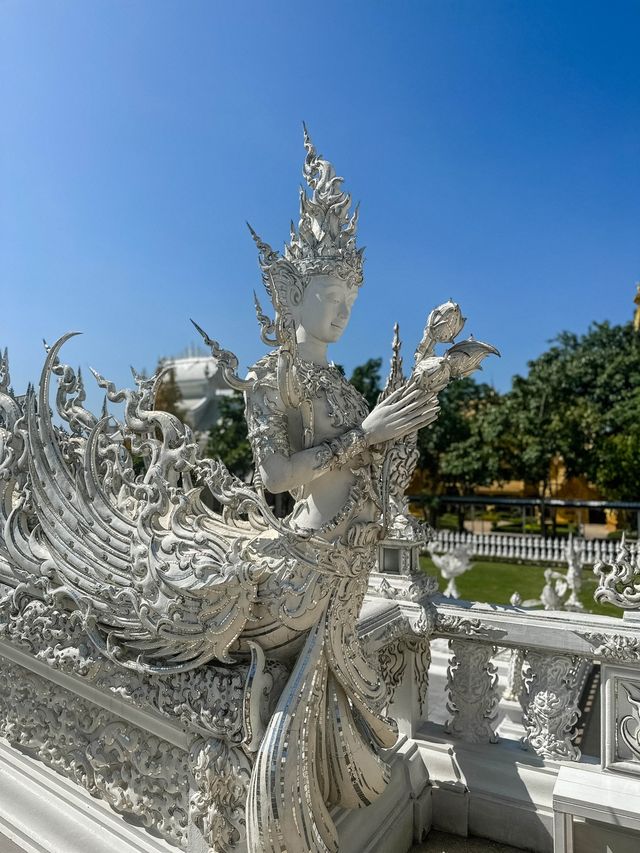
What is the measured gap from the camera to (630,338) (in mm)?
21438

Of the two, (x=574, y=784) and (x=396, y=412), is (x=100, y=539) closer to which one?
(x=396, y=412)

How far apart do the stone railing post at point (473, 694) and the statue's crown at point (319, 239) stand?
1830 millimetres

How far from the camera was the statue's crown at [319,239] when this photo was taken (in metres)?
2.07

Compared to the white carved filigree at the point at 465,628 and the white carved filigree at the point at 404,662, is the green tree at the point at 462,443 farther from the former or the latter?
the white carved filigree at the point at 465,628

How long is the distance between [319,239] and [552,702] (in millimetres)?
2131

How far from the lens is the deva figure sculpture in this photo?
6.19ft

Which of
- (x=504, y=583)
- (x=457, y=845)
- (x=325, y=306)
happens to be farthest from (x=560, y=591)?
(x=504, y=583)

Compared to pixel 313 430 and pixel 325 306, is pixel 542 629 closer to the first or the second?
pixel 313 430

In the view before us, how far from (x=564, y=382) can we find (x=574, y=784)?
16845mm

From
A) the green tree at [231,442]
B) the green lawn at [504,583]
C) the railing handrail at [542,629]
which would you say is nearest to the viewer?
the railing handrail at [542,629]

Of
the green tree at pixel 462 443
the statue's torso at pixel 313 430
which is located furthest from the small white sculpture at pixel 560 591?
the green tree at pixel 462 443

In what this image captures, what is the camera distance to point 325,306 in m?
2.09

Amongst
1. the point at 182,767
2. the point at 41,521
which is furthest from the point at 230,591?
the point at 41,521

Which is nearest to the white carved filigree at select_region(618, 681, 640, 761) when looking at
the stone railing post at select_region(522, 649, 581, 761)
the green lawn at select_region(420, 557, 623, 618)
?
the stone railing post at select_region(522, 649, 581, 761)
